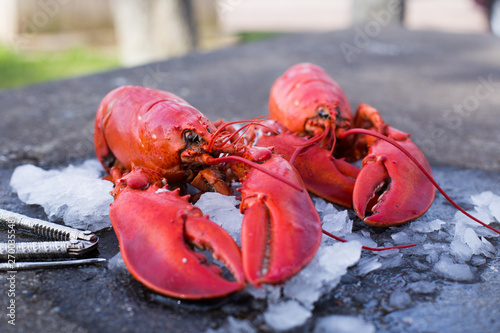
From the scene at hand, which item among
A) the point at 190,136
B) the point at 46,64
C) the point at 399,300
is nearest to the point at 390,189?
the point at 399,300

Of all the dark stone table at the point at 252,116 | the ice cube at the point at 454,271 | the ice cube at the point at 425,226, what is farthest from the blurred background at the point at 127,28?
the ice cube at the point at 454,271

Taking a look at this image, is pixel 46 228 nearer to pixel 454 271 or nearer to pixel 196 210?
pixel 196 210

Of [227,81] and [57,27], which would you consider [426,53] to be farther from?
[57,27]

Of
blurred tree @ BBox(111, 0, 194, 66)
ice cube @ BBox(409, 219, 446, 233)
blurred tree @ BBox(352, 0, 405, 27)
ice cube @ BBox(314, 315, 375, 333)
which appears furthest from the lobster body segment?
blurred tree @ BBox(352, 0, 405, 27)

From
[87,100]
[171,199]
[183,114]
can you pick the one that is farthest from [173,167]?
[87,100]

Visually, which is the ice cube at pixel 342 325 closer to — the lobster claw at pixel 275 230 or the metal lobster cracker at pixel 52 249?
the lobster claw at pixel 275 230

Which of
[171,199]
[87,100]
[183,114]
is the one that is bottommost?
[87,100]
